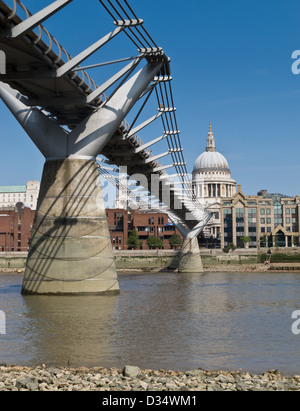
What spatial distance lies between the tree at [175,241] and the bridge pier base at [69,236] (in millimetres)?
79263

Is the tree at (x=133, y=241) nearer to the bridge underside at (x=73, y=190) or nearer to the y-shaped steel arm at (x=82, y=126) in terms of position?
the bridge underside at (x=73, y=190)

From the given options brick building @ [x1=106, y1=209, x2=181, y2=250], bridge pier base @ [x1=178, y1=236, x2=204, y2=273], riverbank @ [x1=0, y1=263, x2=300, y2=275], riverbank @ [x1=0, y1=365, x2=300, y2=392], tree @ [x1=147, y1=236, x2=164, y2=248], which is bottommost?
riverbank @ [x1=0, y1=263, x2=300, y2=275]

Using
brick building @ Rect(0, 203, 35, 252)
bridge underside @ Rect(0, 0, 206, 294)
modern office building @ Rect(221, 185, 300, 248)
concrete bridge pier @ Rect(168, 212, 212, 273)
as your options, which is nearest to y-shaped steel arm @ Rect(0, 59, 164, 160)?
bridge underside @ Rect(0, 0, 206, 294)

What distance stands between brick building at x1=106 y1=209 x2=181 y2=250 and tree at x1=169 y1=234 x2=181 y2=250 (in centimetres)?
175

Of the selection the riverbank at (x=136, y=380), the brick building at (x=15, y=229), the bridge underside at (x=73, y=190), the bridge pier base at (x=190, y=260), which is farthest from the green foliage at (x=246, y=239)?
the riverbank at (x=136, y=380)

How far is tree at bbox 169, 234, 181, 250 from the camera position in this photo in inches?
4332

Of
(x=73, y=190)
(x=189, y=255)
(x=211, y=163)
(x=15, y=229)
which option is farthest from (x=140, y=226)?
(x=73, y=190)

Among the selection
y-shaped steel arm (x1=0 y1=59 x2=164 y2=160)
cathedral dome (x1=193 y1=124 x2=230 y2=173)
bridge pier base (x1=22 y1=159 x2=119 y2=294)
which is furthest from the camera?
cathedral dome (x1=193 y1=124 x2=230 y2=173)

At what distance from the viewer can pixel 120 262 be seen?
92.2m

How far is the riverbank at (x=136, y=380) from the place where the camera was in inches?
423

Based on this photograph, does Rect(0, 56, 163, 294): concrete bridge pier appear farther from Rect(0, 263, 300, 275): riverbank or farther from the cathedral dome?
the cathedral dome

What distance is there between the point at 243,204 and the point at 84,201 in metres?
104

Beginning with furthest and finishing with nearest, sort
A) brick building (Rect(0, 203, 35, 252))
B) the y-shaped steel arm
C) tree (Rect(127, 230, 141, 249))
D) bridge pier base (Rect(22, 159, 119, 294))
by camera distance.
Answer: tree (Rect(127, 230, 141, 249)) → brick building (Rect(0, 203, 35, 252)) → the y-shaped steel arm → bridge pier base (Rect(22, 159, 119, 294))
